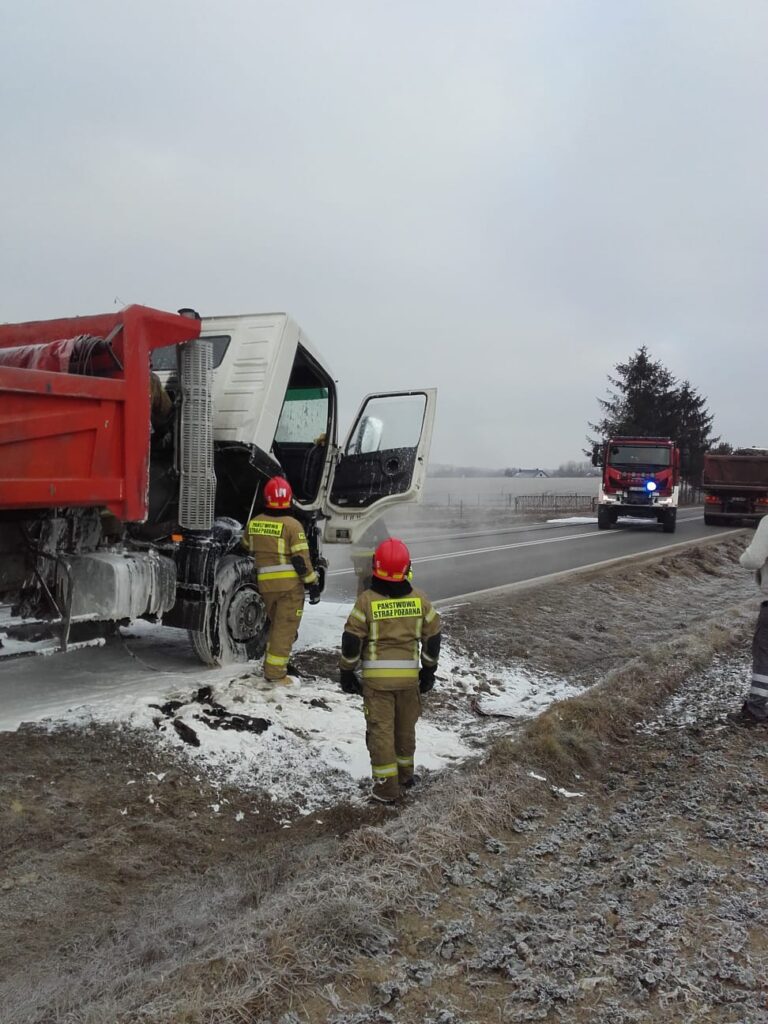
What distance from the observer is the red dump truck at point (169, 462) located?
4.68 metres

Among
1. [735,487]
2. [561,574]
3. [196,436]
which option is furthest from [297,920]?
[735,487]

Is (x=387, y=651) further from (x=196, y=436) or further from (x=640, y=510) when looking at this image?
(x=640, y=510)

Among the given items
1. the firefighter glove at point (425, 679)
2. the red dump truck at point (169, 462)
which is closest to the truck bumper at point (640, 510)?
the red dump truck at point (169, 462)

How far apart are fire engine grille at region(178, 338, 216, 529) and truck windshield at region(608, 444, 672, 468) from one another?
19425 millimetres

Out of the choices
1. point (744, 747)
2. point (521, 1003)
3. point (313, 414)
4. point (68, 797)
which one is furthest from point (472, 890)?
point (313, 414)

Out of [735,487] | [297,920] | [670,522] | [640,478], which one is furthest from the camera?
[735,487]

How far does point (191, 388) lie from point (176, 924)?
3.69 metres

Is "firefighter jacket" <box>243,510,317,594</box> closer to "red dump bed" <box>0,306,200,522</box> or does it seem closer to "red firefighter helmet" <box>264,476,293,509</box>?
"red firefighter helmet" <box>264,476,293,509</box>

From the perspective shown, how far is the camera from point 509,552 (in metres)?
16.8

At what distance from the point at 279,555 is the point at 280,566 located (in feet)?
0.28

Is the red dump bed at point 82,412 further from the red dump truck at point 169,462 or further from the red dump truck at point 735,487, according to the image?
the red dump truck at point 735,487

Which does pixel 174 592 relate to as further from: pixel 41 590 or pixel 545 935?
pixel 545 935

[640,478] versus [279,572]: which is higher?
[640,478]

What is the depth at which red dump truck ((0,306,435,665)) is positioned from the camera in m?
4.68
